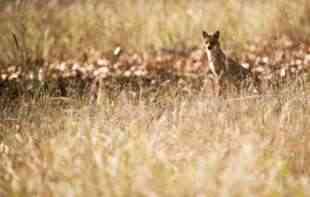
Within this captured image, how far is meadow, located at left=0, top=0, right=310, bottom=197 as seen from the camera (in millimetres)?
3271

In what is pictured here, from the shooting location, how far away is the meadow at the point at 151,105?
3.27 metres

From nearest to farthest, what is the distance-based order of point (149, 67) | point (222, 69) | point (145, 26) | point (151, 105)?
point (151, 105)
point (222, 69)
point (149, 67)
point (145, 26)

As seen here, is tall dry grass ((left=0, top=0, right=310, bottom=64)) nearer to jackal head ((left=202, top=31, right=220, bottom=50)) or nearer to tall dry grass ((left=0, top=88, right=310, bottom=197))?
jackal head ((left=202, top=31, right=220, bottom=50))

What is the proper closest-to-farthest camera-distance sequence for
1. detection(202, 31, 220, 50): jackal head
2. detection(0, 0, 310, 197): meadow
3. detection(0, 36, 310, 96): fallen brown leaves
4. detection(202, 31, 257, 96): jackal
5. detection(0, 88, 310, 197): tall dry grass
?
detection(0, 88, 310, 197): tall dry grass → detection(0, 0, 310, 197): meadow → detection(202, 31, 257, 96): jackal → detection(202, 31, 220, 50): jackal head → detection(0, 36, 310, 96): fallen brown leaves

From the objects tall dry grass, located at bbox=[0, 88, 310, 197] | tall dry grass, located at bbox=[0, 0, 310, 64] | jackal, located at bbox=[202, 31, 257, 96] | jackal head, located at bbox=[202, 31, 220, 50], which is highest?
tall dry grass, located at bbox=[0, 0, 310, 64]

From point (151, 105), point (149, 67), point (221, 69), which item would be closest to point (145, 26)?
point (149, 67)

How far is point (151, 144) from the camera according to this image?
3.58 meters

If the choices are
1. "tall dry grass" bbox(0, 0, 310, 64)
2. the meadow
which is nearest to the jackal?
the meadow

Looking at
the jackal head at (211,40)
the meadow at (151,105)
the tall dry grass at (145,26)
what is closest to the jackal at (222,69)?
the jackal head at (211,40)

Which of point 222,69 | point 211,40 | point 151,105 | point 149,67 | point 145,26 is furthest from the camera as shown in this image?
point 145,26

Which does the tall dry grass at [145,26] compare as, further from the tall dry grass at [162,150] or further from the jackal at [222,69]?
the tall dry grass at [162,150]

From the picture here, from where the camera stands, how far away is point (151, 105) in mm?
4574

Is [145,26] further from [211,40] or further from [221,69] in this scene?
[221,69]

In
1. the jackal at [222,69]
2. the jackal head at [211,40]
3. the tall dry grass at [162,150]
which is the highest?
the jackal head at [211,40]
